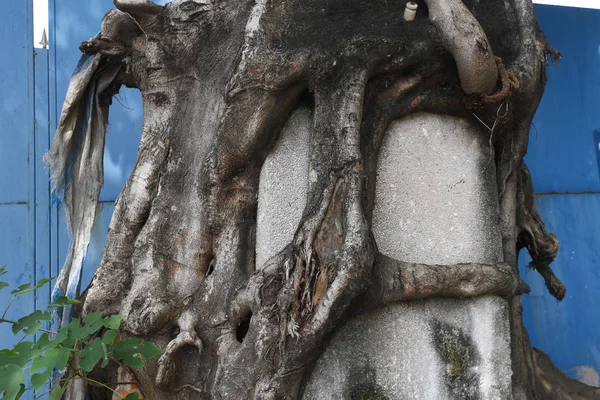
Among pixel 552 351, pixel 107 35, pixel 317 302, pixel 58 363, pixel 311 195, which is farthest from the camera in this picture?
pixel 552 351

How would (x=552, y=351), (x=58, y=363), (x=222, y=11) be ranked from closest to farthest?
(x=58, y=363) < (x=222, y=11) < (x=552, y=351)

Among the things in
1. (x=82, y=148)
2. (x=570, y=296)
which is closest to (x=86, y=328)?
(x=82, y=148)

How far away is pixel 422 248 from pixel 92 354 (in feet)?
3.71

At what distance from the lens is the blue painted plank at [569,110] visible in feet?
15.4

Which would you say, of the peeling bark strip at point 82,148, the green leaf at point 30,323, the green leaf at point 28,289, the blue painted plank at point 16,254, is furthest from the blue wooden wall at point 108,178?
the green leaf at point 30,323

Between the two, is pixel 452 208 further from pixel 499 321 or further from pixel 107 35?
pixel 107 35

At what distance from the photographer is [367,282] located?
228 cm

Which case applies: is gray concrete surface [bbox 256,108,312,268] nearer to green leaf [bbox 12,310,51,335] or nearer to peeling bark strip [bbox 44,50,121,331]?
green leaf [bbox 12,310,51,335]

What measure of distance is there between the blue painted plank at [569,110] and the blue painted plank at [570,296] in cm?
A: 15

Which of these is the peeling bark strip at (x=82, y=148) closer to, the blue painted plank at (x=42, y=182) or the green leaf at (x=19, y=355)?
the green leaf at (x=19, y=355)

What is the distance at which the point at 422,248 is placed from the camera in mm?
2609

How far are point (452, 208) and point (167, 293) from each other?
105cm

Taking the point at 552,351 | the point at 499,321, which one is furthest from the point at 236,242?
the point at 552,351

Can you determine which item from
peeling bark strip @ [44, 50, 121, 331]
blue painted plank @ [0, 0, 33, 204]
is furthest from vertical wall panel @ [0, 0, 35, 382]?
peeling bark strip @ [44, 50, 121, 331]
